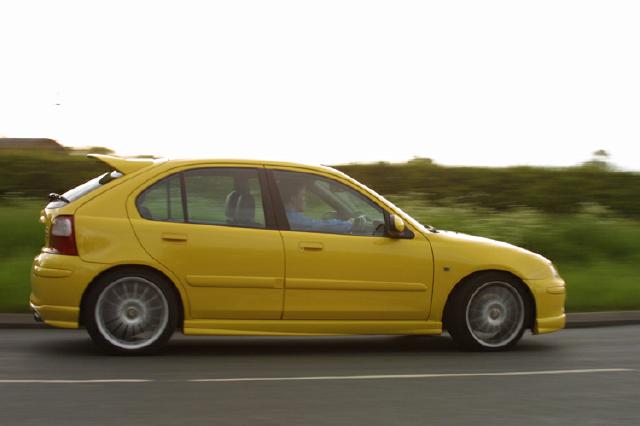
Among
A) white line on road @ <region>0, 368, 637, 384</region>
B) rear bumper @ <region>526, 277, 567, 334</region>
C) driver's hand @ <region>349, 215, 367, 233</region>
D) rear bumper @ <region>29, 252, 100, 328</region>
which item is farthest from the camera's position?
rear bumper @ <region>526, 277, 567, 334</region>

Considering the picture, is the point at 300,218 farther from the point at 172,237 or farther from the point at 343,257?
the point at 172,237

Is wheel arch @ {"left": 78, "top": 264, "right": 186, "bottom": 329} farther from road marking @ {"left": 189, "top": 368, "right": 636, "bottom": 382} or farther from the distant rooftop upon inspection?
the distant rooftop

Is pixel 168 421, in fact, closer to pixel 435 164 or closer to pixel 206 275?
pixel 206 275

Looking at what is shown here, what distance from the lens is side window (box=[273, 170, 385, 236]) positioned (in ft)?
30.6

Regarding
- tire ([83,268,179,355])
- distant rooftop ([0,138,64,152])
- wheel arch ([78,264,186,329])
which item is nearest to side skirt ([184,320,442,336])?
wheel arch ([78,264,186,329])

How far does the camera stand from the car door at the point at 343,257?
9.18 meters

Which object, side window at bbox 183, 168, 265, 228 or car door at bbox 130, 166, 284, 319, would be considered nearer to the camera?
car door at bbox 130, 166, 284, 319

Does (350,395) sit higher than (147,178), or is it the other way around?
(147,178)

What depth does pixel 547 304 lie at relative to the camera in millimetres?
9758

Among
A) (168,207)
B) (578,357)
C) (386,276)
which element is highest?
(168,207)

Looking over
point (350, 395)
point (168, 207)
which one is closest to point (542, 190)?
point (168, 207)

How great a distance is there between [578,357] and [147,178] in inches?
153

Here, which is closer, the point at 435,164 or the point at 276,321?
the point at 276,321

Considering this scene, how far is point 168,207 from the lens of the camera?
9164 millimetres
